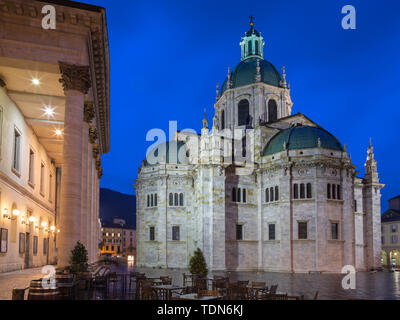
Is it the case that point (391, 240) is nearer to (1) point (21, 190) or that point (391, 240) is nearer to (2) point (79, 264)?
(1) point (21, 190)

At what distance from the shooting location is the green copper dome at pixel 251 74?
62.5 metres

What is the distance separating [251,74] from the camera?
205ft

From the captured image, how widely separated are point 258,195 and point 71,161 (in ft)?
123

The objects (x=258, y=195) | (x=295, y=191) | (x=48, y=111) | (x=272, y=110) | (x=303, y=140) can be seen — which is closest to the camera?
(x=48, y=111)

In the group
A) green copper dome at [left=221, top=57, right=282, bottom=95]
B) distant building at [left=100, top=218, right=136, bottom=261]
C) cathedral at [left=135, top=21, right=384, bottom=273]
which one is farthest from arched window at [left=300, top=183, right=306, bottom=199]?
distant building at [left=100, top=218, right=136, bottom=261]

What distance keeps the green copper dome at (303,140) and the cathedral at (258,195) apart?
4.7 inches

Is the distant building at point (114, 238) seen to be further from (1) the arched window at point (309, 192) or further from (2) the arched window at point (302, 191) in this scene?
(1) the arched window at point (309, 192)

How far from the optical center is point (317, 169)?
153 ft

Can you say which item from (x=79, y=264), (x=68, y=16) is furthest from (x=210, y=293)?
(x=68, y=16)

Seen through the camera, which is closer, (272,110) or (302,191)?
(302,191)

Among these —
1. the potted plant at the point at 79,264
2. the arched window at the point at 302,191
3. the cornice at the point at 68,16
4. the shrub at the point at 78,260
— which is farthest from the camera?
the arched window at the point at 302,191

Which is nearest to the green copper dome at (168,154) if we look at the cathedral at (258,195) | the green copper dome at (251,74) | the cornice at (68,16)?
the cathedral at (258,195)

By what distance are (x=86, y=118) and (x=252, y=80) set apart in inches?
1741
